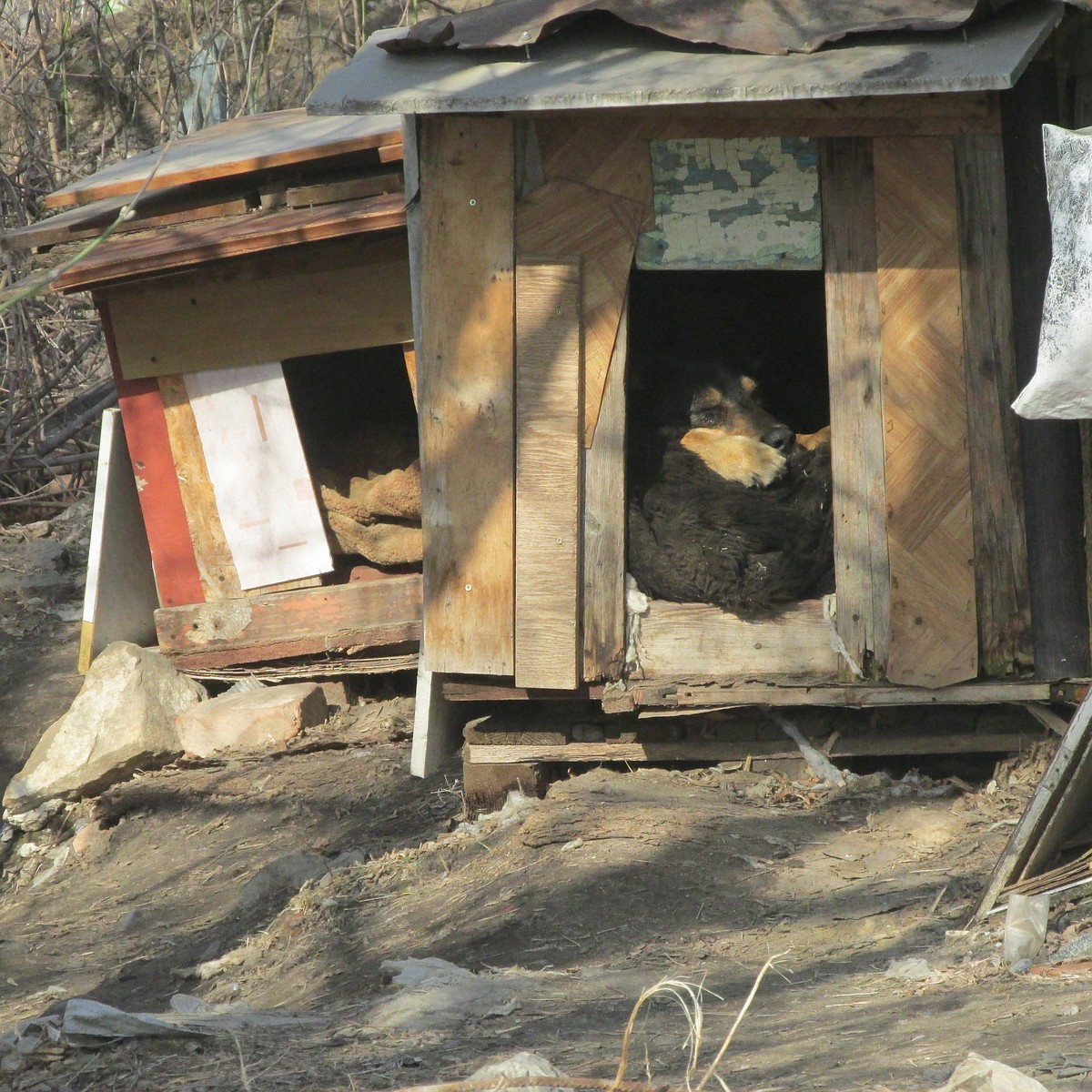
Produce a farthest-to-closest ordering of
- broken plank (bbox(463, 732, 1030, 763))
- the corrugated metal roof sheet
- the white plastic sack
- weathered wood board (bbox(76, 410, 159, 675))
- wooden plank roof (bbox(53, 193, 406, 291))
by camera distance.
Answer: weathered wood board (bbox(76, 410, 159, 675)) < wooden plank roof (bbox(53, 193, 406, 291)) < broken plank (bbox(463, 732, 1030, 763)) < the corrugated metal roof sheet < the white plastic sack

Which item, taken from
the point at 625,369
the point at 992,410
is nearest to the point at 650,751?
the point at 625,369

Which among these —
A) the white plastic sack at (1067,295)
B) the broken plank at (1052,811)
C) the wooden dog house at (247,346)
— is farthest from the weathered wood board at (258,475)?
the white plastic sack at (1067,295)

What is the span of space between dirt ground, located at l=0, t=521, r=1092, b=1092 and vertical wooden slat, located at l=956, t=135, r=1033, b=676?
0.63m

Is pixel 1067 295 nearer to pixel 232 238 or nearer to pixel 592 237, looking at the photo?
pixel 592 237

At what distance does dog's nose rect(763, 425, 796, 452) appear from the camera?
17.6 feet

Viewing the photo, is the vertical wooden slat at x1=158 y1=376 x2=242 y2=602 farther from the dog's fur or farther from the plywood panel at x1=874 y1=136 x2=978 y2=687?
the plywood panel at x1=874 y1=136 x2=978 y2=687

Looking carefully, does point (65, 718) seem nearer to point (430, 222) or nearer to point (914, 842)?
point (430, 222)

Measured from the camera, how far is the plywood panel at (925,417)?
4.47 meters

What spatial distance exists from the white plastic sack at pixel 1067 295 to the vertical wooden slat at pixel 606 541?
1667 millimetres

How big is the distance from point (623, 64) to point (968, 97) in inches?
46.1

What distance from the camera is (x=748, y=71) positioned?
4102 millimetres

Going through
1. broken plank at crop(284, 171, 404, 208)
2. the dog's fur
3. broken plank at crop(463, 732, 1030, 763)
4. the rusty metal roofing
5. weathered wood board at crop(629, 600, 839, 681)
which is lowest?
broken plank at crop(463, 732, 1030, 763)

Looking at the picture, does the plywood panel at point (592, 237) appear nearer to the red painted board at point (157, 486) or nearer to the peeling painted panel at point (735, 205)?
the peeling painted panel at point (735, 205)

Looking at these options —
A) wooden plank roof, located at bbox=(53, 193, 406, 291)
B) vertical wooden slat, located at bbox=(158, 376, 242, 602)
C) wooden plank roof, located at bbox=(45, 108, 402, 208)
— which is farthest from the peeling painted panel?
vertical wooden slat, located at bbox=(158, 376, 242, 602)
